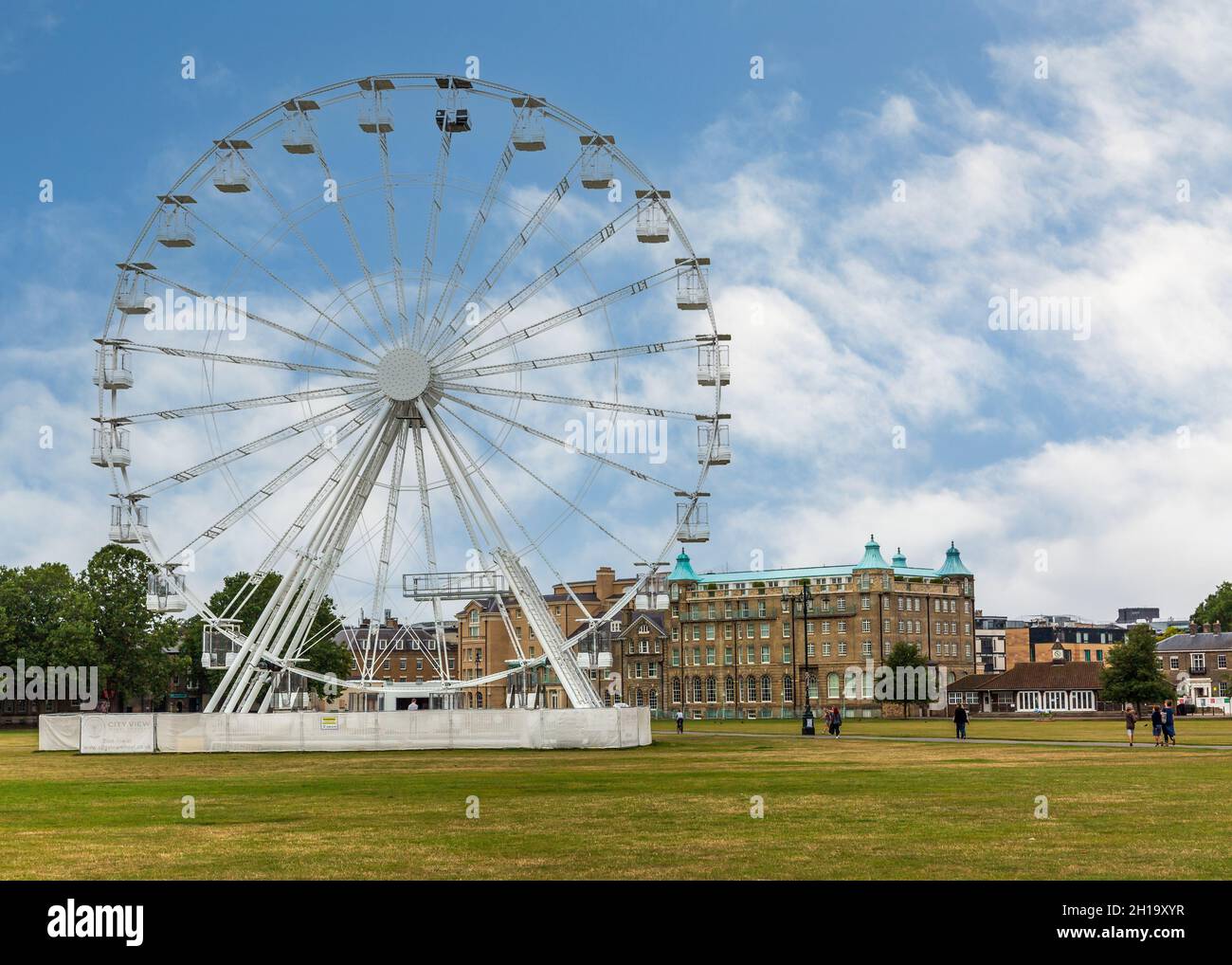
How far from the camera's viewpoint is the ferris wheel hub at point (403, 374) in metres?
58.8

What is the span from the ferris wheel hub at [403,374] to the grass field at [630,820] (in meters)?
16.1

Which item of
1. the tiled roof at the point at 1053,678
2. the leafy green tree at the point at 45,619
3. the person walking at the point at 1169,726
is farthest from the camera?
the tiled roof at the point at 1053,678

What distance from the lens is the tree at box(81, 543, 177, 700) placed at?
110625 millimetres

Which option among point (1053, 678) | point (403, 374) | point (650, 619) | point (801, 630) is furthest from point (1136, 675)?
point (403, 374)

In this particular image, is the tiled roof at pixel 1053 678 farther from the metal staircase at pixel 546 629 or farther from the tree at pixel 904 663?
the metal staircase at pixel 546 629

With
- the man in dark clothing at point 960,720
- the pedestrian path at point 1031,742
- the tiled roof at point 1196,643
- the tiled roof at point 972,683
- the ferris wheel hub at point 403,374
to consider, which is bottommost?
the tiled roof at point 972,683

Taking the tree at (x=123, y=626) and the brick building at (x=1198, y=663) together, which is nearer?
the tree at (x=123, y=626)

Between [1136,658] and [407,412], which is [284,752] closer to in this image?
[407,412]

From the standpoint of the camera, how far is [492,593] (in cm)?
6128

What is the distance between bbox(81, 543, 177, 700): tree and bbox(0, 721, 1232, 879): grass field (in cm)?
6526

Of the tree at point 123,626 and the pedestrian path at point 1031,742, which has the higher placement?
the tree at point 123,626

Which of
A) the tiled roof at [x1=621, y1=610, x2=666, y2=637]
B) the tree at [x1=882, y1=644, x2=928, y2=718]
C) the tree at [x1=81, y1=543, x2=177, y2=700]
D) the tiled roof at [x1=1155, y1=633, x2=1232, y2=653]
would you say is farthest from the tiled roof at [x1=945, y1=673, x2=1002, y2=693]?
the tree at [x1=81, y1=543, x2=177, y2=700]

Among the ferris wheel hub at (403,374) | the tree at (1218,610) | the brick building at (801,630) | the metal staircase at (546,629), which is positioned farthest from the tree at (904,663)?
the ferris wheel hub at (403,374)
